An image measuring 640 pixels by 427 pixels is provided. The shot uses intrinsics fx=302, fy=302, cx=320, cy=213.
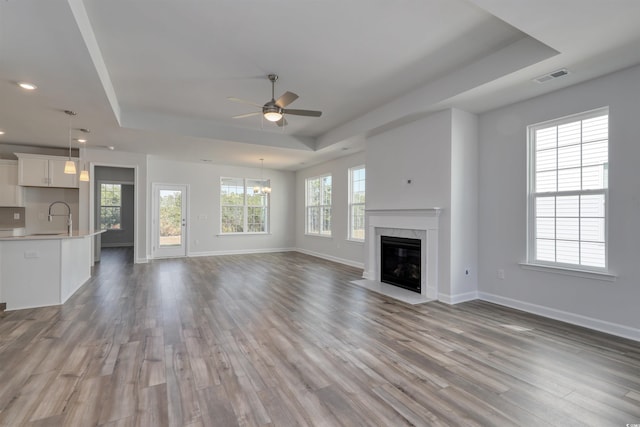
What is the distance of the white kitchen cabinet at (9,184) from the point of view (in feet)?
21.3

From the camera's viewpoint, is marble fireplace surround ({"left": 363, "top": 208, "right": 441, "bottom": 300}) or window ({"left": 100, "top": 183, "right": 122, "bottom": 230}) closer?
marble fireplace surround ({"left": 363, "top": 208, "right": 441, "bottom": 300})

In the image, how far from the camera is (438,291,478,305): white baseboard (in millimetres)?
4418

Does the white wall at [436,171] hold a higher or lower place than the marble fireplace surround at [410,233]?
higher

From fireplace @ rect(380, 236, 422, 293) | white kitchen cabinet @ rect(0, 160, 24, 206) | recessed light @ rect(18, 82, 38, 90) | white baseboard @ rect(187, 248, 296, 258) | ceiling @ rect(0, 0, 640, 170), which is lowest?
A: white baseboard @ rect(187, 248, 296, 258)

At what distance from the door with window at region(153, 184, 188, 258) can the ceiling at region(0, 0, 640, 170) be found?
Answer: 10.5ft

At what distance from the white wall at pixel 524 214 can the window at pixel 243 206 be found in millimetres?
6481

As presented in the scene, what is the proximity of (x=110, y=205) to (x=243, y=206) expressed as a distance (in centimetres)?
550

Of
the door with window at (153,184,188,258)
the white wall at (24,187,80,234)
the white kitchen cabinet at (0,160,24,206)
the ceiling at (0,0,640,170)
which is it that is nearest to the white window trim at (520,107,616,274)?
the ceiling at (0,0,640,170)

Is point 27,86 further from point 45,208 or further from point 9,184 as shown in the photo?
point 45,208

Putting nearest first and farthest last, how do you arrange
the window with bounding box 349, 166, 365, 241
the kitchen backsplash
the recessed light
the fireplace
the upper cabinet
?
the recessed light < the fireplace < the upper cabinet < the kitchen backsplash < the window with bounding box 349, 166, 365, 241

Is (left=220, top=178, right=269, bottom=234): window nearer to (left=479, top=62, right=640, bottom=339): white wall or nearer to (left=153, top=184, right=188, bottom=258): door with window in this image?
(left=153, top=184, right=188, bottom=258): door with window

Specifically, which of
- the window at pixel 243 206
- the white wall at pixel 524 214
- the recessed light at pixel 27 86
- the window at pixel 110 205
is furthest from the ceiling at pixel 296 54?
the window at pixel 110 205

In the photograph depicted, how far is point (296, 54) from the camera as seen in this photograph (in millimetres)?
3561

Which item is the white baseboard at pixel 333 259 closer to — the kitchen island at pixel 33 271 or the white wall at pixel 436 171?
the white wall at pixel 436 171
